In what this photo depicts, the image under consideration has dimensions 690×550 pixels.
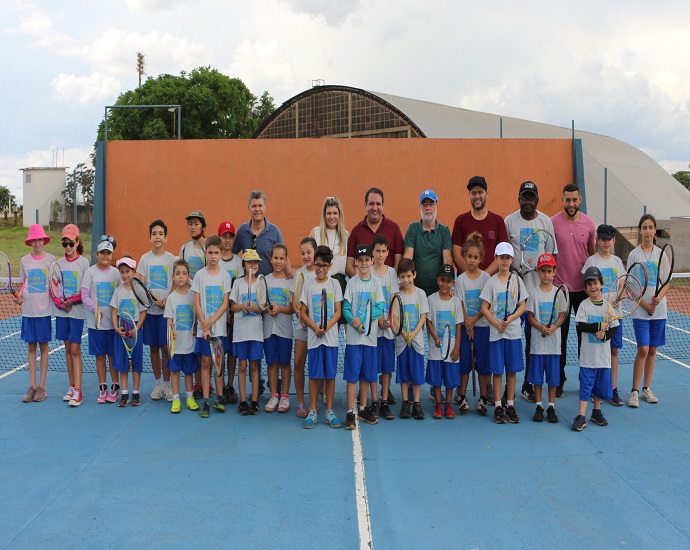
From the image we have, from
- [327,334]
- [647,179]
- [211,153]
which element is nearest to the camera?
[327,334]

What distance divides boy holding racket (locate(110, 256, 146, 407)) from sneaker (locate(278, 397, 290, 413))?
4.48ft

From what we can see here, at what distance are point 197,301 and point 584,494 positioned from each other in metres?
3.43

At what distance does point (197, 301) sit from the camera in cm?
545

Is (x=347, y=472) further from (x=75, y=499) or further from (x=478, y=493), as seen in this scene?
(x=75, y=499)

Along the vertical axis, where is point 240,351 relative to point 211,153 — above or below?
below

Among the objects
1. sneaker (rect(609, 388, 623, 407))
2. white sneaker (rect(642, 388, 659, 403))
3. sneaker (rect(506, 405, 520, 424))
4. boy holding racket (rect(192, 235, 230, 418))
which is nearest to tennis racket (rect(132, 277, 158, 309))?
boy holding racket (rect(192, 235, 230, 418))

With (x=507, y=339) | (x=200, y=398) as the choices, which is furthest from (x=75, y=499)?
(x=507, y=339)

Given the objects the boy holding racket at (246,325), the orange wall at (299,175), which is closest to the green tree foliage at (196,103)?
the orange wall at (299,175)

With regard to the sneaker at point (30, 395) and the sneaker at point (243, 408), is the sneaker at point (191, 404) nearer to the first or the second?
the sneaker at point (243, 408)

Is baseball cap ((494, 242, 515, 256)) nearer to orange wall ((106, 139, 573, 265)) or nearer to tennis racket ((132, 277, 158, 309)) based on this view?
tennis racket ((132, 277, 158, 309))

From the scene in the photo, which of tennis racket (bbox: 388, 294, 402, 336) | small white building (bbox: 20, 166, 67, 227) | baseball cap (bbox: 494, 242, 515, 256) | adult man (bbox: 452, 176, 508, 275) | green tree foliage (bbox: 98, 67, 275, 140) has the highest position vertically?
green tree foliage (bbox: 98, 67, 275, 140)

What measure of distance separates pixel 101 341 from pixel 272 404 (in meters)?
1.74

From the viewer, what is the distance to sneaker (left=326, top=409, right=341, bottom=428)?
516cm

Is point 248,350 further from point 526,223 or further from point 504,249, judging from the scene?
point 526,223
